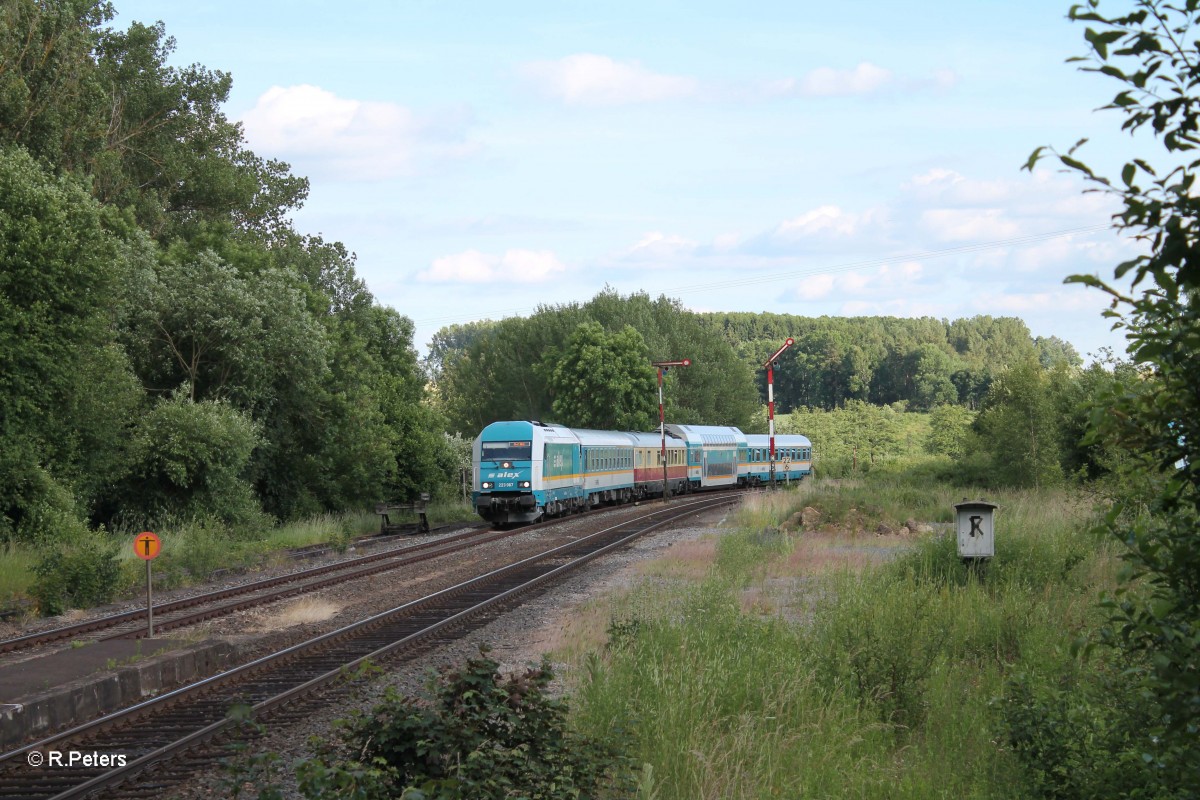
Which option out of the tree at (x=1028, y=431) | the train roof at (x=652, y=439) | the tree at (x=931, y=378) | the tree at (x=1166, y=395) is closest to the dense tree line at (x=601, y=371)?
the train roof at (x=652, y=439)

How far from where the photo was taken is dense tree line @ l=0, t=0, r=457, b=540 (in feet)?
75.0

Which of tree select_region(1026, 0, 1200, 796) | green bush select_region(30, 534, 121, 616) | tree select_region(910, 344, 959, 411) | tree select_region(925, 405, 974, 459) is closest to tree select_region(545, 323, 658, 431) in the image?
tree select_region(925, 405, 974, 459)

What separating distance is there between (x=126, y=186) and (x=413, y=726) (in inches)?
1589

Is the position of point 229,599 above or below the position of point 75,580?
below

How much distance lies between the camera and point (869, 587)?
12.9 meters

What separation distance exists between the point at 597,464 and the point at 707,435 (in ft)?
54.7

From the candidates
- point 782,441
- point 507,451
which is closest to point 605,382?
point 782,441

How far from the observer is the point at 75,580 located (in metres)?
17.6

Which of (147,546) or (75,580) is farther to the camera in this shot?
(75,580)

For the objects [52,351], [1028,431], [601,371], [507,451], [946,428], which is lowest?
[507,451]

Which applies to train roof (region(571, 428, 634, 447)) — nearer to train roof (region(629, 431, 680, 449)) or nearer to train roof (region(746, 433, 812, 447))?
train roof (region(629, 431, 680, 449))

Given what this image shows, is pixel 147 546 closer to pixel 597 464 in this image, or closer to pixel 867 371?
pixel 597 464

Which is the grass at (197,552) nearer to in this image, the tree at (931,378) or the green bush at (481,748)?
the green bush at (481,748)

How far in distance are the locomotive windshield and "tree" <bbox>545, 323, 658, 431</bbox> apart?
3241 cm
